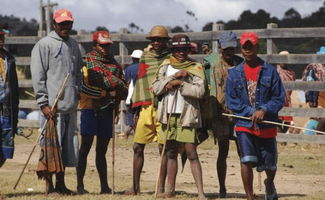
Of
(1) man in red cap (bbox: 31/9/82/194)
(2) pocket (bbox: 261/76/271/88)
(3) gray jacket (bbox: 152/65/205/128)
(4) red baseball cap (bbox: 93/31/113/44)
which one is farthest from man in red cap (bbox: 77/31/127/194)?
(2) pocket (bbox: 261/76/271/88)

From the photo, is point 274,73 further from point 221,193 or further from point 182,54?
point 221,193

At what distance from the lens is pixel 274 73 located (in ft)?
36.4

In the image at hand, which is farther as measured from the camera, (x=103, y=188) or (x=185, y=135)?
(x=103, y=188)

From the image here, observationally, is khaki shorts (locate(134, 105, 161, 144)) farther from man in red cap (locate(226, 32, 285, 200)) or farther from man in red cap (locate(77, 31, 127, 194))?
man in red cap (locate(226, 32, 285, 200))

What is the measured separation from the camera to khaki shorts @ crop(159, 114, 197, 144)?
1153cm

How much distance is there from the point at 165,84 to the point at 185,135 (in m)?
0.61

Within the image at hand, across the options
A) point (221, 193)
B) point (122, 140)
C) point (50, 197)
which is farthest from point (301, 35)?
point (50, 197)

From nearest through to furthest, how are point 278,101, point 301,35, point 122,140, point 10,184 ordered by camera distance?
point 278,101 < point 10,184 < point 301,35 < point 122,140

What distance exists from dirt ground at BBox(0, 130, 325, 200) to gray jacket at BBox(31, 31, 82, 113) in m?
1.10

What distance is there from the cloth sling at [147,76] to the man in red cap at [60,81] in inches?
29.6

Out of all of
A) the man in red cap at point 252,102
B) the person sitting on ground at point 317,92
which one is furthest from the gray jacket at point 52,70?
the person sitting on ground at point 317,92

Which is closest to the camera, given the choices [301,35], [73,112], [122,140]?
[73,112]

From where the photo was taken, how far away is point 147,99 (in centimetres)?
1215

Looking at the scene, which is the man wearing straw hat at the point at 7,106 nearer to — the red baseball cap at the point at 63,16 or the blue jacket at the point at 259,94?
the red baseball cap at the point at 63,16
